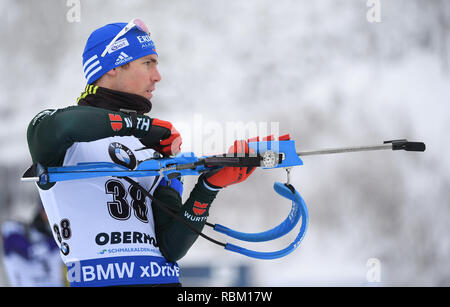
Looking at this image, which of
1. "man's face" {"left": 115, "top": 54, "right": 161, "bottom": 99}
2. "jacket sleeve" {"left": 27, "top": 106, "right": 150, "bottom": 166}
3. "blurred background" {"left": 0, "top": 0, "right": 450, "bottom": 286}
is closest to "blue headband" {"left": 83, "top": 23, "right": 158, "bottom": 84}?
"man's face" {"left": 115, "top": 54, "right": 161, "bottom": 99}

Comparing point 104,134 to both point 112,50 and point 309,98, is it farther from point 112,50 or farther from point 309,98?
point 309,98

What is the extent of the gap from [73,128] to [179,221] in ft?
1.36

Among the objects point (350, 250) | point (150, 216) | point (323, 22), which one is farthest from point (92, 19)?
point (150, 216)

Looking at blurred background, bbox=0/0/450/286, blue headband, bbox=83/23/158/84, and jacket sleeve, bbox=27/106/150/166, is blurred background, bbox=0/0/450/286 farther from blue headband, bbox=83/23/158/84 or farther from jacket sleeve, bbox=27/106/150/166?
jacket sleeve, bbox=27/106/150/166

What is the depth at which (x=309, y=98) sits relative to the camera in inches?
211

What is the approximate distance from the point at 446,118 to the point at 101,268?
175 inches

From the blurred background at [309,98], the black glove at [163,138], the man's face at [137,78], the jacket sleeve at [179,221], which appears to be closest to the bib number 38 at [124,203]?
the jacket sleeve at [179,221]

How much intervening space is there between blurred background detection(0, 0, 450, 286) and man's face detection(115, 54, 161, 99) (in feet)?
10.1

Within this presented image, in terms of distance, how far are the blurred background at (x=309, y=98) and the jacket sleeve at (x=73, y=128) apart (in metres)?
3.34

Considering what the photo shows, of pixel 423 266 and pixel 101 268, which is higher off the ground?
pixel 101 268

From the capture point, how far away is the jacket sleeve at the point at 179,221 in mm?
1491
